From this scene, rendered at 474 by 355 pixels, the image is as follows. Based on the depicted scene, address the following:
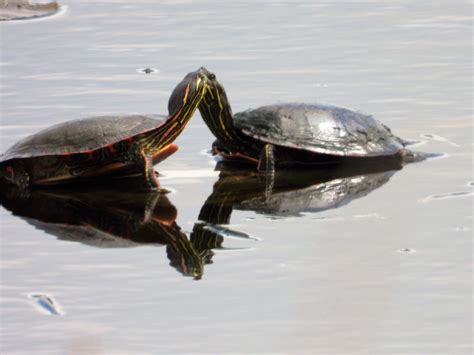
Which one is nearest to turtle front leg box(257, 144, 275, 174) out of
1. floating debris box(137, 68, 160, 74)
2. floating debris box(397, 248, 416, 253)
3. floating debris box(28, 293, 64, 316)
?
floating debris box(397, 248, 416, 253)

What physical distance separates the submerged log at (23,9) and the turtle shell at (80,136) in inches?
260

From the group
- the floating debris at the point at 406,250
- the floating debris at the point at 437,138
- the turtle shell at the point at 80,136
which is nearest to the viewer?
the floating debris at the point at 406,250

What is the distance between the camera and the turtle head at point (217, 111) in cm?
880

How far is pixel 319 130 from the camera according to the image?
8.84 metres

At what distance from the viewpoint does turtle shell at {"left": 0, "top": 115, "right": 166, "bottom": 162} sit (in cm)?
826

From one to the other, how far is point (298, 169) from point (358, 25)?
549 cm

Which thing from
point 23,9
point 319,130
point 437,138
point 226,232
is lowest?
point 23,9

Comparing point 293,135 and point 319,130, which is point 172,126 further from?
point 319,130

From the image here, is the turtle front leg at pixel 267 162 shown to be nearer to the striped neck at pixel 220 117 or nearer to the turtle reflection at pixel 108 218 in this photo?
the striped neck at pixel 220 117

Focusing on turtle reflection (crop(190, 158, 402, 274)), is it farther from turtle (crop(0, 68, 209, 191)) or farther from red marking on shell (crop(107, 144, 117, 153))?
red marking on shell (crop(107, 144, 117, 153))

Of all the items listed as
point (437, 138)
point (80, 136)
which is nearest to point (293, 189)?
point (80, 136)

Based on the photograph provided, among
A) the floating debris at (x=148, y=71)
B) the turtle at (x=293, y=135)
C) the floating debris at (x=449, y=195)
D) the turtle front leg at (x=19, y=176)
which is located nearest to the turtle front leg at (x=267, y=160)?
the turtle at (x=293, y=135)

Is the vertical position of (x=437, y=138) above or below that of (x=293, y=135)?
below

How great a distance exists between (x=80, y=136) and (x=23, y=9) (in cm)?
711
